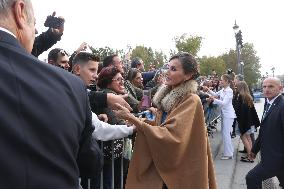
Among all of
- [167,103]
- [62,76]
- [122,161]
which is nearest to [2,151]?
[62,76]

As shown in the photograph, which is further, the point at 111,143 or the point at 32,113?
the point at 111,143

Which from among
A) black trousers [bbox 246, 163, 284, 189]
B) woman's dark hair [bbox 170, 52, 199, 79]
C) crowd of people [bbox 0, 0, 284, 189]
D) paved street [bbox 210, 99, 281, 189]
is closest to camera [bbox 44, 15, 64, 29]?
crowd of people [bbox 0, 0, 284, 189]

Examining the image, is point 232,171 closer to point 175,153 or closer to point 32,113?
point 175,153

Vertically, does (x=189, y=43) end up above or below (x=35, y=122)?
above

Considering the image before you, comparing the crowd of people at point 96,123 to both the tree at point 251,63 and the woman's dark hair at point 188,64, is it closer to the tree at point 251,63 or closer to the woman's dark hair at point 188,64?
the woman's dark hair at point 188,64

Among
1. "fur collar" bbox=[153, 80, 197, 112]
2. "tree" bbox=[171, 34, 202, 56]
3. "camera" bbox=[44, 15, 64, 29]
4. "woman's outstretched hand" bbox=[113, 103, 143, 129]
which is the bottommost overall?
"woman's outstretched hand" bbox=[113, 103, 143, 129]

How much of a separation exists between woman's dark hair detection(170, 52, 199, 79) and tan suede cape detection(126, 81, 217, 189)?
1.02 feet

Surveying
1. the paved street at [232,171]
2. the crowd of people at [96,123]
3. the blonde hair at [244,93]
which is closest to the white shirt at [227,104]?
the blonde hair at [244,93]

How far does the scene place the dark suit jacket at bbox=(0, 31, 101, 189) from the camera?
4.01 feet

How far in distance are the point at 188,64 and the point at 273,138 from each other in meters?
1.92

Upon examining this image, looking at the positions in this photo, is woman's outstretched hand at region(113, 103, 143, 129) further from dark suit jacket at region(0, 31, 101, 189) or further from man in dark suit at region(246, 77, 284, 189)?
man in dark suit at region(246, 77, 284, 189)

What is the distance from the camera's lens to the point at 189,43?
5084 cm

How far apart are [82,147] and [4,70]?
49cm

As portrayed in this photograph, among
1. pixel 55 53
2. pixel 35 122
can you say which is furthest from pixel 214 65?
pixel 35 122
